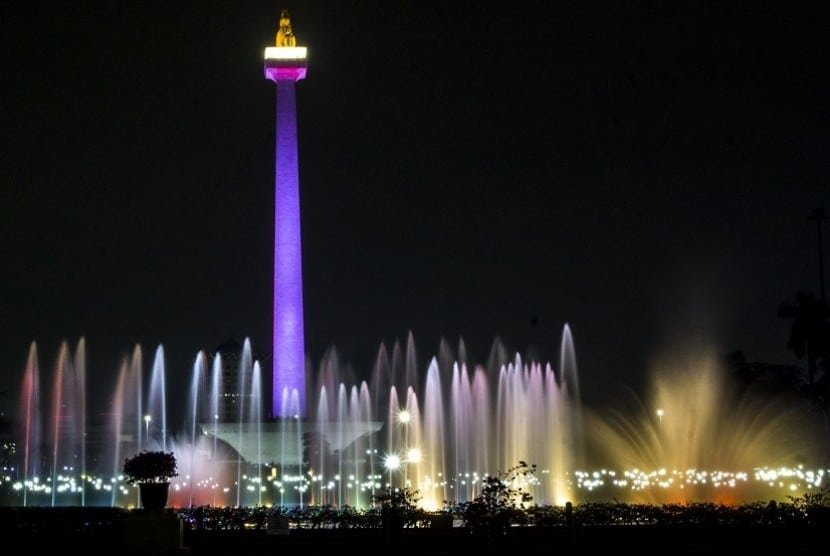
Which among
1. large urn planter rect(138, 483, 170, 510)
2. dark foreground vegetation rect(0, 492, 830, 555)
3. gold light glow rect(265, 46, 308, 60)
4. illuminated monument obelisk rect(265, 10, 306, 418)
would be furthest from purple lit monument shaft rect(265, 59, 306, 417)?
large urn planter rect(138, 483, 170, 510)

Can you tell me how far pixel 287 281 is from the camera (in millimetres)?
64688

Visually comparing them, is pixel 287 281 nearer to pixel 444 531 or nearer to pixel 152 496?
pixel 444 531

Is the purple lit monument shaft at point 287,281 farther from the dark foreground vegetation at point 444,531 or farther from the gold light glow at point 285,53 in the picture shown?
the dark foreground vegetation at point 444,531

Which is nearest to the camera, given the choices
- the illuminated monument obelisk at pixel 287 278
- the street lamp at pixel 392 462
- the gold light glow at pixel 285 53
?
the street lamp at pixel 392 462

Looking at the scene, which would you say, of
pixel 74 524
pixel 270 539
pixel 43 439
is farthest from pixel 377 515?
pixel 43 439

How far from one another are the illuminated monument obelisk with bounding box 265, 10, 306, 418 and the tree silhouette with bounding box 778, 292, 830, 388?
24.8m

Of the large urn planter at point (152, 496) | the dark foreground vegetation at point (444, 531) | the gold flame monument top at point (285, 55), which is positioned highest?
the gold flame monument top at point (285, 55)

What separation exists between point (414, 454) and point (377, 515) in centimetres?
2764

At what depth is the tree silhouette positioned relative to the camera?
60.3 meters

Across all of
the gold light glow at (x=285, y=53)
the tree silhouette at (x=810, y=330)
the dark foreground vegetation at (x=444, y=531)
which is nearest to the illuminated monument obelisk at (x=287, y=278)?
the gold light glow at (x=285, y=53)

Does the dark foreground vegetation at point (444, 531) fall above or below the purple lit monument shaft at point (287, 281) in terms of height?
below

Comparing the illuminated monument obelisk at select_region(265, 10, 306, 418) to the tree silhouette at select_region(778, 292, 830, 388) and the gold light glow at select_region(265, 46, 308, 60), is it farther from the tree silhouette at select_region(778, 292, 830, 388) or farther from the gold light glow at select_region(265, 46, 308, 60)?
the tree silhouette at select_region(778, 292, 830, 388)

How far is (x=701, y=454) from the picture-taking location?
5531cm

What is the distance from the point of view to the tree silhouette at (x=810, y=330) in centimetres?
6028
